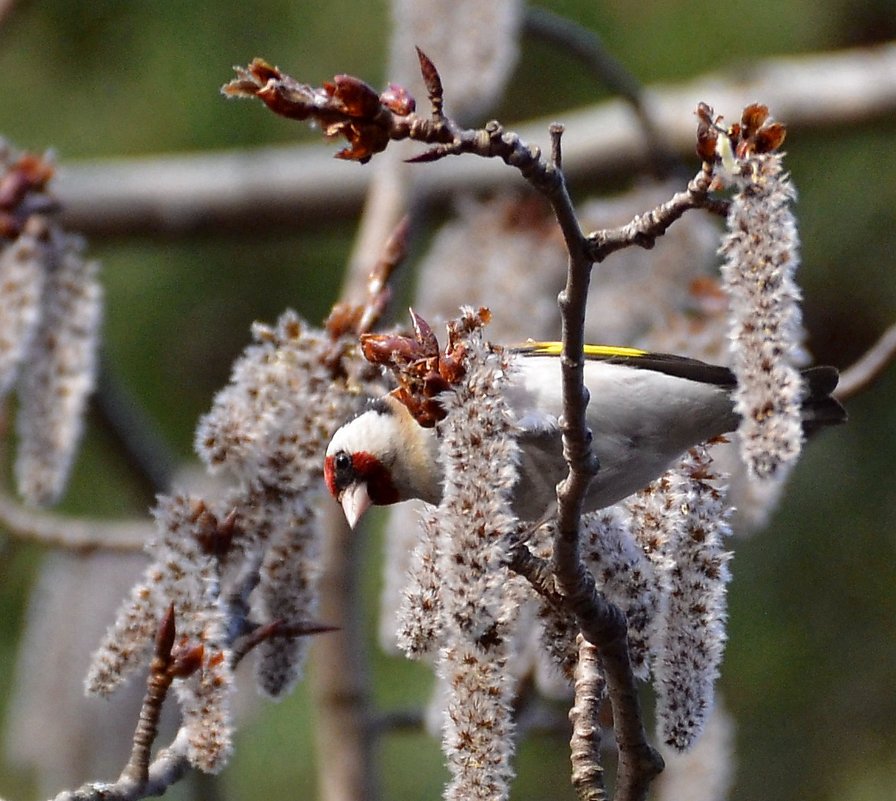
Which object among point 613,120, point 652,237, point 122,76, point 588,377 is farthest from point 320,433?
point 122,76

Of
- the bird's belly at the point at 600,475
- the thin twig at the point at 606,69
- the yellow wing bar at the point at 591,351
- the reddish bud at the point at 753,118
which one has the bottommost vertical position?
the bird's belly at the point at 600,475

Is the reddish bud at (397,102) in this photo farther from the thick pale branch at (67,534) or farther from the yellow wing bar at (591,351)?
the thick pale branch at (67,534)

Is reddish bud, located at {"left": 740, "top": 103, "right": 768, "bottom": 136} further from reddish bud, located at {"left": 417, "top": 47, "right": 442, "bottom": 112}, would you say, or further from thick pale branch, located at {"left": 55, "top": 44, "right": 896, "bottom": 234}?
thick pale branch, located at {"left": 55, "top": 44, "right": 896, "bottom": 234}

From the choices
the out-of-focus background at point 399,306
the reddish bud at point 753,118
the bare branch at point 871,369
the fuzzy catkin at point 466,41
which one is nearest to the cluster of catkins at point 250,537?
the reddish bud at point 753,118

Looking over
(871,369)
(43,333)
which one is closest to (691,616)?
(871,369)

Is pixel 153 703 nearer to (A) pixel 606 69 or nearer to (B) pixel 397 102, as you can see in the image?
(B) pixel 397 102
